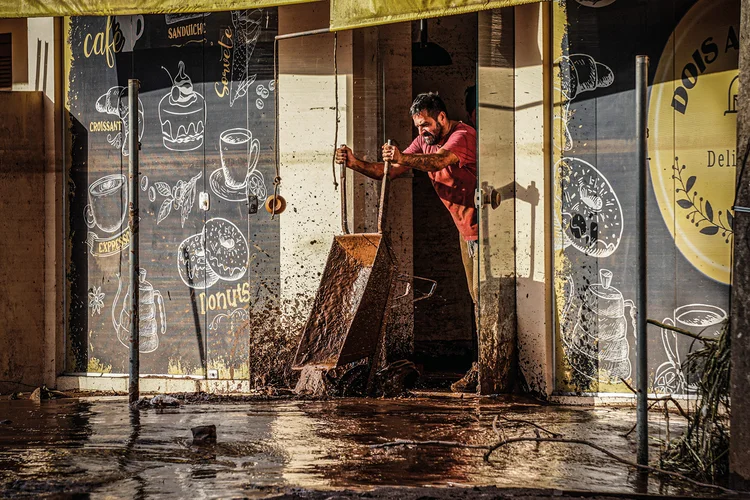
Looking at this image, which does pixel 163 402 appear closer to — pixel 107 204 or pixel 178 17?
pixel 107 204

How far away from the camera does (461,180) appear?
8.53 metres

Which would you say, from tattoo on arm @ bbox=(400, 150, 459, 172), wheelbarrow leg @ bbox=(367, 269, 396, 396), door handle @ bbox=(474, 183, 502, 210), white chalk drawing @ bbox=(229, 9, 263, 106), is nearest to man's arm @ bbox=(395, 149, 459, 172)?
tattoo on arm @ bbox=(400, 150, 459, 172)

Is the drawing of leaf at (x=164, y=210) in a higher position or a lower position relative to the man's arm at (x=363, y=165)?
lower

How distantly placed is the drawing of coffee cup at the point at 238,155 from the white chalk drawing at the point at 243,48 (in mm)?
312

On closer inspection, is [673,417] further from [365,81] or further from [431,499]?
[365,81]

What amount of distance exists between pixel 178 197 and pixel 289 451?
13.3ft

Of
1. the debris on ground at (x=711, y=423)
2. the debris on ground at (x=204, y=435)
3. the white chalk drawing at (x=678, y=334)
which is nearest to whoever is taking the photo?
the debris on ground at (x=711, y=423)

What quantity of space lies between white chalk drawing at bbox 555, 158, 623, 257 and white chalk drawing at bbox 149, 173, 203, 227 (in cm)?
345

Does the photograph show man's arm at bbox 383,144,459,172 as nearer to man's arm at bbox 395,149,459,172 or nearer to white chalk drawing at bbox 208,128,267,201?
man's arm at bbox 395,149,459,172

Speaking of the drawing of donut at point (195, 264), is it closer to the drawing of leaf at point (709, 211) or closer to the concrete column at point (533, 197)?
the concrete column at point (533, 197)

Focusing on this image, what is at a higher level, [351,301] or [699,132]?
[699,132]

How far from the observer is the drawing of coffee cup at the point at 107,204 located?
29.4ft

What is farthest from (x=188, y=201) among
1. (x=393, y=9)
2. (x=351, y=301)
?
(x=393, y=9)

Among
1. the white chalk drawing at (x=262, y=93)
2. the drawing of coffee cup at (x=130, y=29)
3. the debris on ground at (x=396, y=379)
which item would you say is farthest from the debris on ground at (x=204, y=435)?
the drawing of coffee cup at (x=130, y=29)
